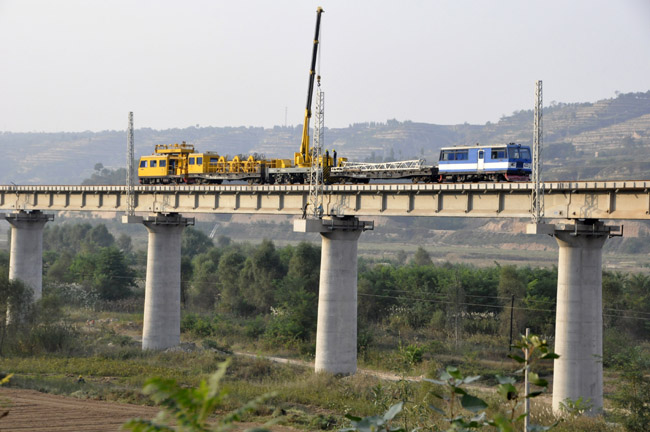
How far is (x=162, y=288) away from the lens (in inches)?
2153

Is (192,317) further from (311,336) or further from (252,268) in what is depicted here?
(252,268)

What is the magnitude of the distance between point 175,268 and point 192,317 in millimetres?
15919

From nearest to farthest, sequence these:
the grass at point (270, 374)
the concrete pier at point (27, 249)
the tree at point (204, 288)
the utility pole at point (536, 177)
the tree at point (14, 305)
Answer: the grass at point (270, 374)
the utility pole at point (536, 177)
the tree at point (14, 305)
the concrete pier at point (27, 249)
the tree at point (204, 288)

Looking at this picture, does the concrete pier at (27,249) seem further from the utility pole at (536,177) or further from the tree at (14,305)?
the utility pole at (536,177)

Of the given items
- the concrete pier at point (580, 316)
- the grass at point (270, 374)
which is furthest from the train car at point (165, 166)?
the concrete pier at point (580, 316)

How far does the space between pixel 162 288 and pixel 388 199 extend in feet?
63.1

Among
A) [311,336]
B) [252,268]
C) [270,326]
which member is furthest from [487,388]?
[252,268]

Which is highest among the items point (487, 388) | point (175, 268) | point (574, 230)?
point (574, 230)

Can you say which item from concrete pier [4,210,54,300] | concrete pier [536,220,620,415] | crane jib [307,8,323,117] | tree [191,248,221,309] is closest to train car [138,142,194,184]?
crane jib [307,8,323,117]

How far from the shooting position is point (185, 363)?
5028cm

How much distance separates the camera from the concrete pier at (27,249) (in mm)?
62906

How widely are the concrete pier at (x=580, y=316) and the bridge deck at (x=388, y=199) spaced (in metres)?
1.18

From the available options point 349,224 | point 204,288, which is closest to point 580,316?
point 349,224

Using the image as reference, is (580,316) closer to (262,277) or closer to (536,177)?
(536,177)
